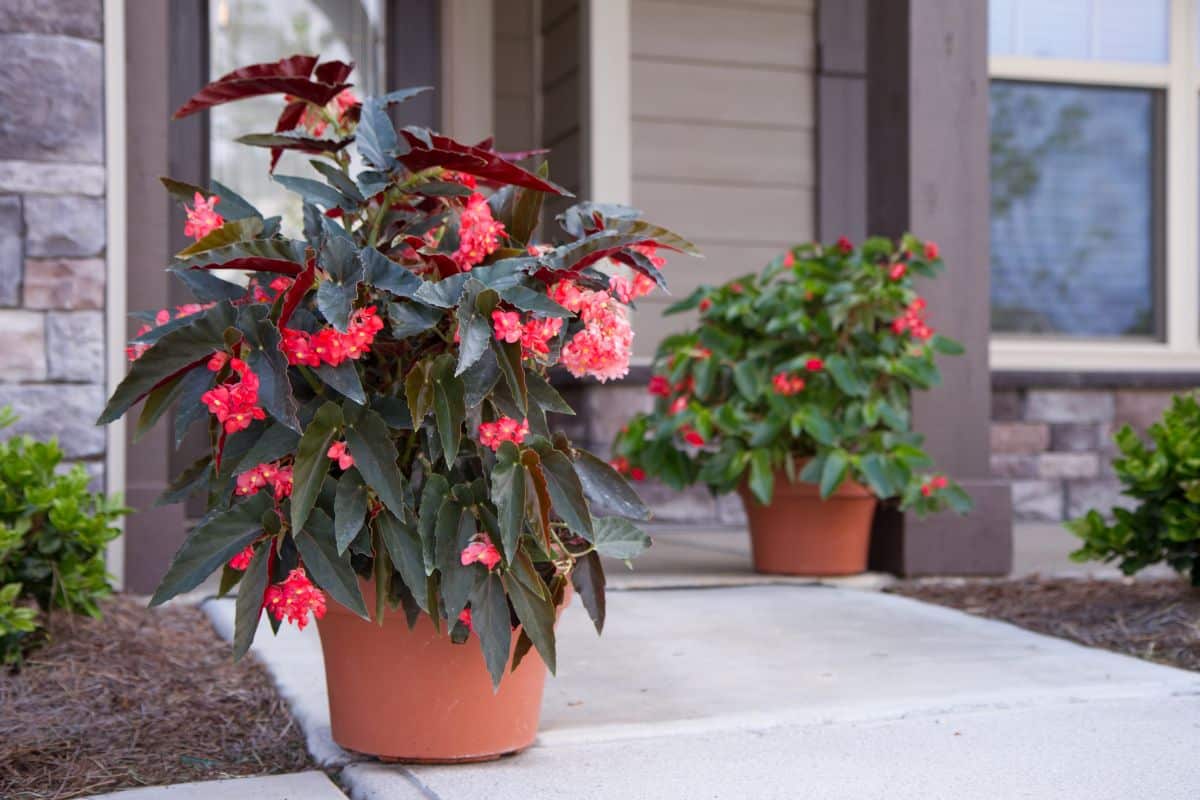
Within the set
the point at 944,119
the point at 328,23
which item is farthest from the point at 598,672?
the point at 328,23

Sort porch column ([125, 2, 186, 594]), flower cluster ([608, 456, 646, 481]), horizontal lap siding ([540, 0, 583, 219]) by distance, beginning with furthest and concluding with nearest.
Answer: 1. horizontal lap siding ([540, 0, 583, 219])
2. flower cluster ([608, 456, 646, 481])
3. porch column ([125, 2, 186, 594])

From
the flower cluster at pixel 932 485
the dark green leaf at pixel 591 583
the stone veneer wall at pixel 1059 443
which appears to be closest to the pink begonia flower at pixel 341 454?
the dark green leaf at pixel 591 583

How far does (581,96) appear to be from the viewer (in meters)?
4.49

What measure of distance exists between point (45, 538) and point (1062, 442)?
3872mm

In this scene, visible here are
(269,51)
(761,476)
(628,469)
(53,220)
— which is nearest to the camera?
(53,220)

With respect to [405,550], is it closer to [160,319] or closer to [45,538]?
[160,319]

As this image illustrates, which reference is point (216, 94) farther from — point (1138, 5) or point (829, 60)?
point (1138, 5)

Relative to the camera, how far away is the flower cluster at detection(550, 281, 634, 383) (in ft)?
5.35

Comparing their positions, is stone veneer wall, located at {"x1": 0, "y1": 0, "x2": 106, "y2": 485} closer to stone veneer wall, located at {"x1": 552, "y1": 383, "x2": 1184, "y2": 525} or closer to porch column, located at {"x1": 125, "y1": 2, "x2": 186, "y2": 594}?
porch column, located at {"x1": 125, "y1": 2, "x2": 186, "y2": 594}

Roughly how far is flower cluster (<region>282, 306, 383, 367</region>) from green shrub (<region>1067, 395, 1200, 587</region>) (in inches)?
71.2

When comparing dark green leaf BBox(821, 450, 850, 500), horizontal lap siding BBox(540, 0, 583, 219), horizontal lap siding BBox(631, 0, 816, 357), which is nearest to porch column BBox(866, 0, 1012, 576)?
dark green leaf BBox(821, 450, 850, 500)

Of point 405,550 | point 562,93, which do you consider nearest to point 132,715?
point 405,550

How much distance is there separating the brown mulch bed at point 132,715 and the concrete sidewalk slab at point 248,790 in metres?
0.07

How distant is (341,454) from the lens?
154cm
